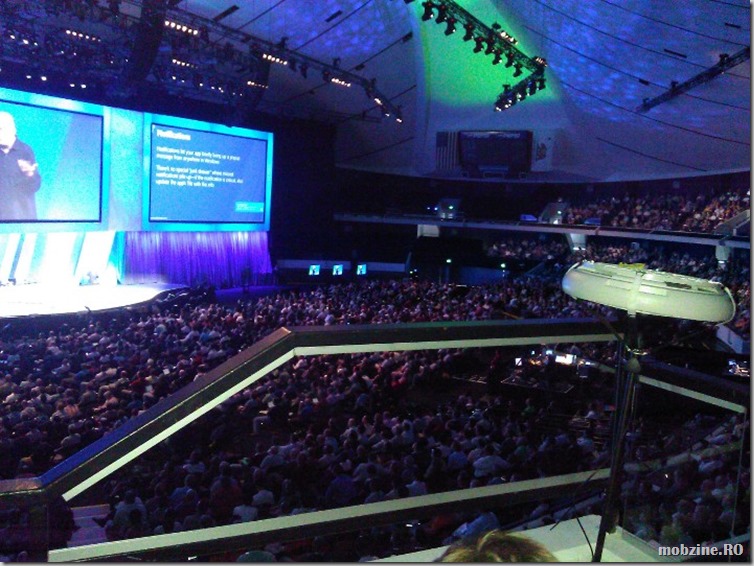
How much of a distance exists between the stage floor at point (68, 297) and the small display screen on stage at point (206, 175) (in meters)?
2.09

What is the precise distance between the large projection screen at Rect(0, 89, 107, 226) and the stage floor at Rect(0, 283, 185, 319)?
1.50 metres

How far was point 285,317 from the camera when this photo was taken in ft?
34.2

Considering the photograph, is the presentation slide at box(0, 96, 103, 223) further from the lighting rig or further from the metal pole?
the metal pole

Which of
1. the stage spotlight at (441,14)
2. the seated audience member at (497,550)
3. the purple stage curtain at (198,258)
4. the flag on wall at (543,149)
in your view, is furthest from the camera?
the flag on wall at (543,149)

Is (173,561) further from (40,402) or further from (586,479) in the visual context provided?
(40,402)

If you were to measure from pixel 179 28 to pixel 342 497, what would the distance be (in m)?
12.8

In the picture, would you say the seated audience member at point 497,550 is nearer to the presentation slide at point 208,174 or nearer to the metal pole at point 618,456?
the metal pole at point 618,456

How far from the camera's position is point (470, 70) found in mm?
19906

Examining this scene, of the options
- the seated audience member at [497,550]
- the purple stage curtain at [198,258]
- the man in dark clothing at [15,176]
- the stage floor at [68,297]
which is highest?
the man in dark clothing at [15,176]

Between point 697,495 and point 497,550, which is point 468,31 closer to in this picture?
point 697,495

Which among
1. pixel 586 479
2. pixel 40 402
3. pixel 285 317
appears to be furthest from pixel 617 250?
pixel 586 479

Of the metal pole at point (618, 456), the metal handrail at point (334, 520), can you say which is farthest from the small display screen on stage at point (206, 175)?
the metal pole at point (618, 456)

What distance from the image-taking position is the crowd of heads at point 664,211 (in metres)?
17.9

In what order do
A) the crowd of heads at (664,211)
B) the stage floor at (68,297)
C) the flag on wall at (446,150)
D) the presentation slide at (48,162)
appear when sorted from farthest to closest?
the flag on wall at (446,150)
the crowd of heads at (664,211)
the presentation slide at (48,162)
the stage floor at (68,297)
